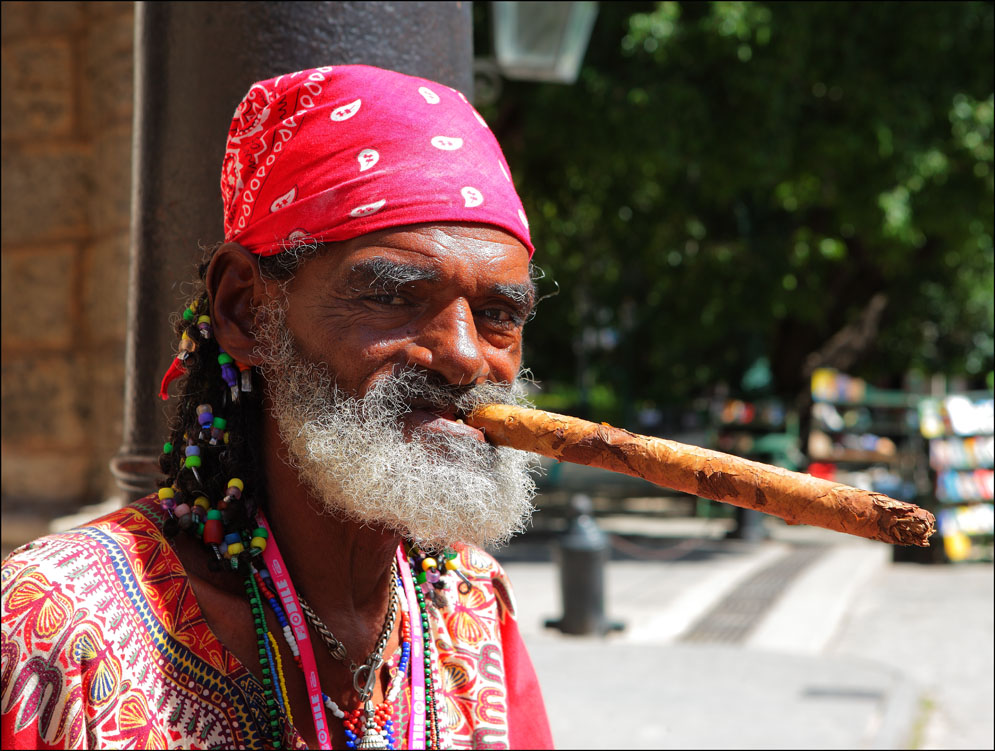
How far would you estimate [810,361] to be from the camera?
717 inches

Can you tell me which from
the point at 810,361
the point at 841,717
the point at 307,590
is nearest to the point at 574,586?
the point at 841,717

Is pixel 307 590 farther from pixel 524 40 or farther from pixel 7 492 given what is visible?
pixel 524 40

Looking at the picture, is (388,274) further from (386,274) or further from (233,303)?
(233,303)

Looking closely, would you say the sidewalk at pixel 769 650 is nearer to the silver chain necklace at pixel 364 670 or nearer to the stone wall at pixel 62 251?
the silver chain necklace at pixel 364 670

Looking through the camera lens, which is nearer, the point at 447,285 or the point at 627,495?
the point at 447,285

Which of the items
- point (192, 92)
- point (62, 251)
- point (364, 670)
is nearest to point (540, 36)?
point (62, 251)

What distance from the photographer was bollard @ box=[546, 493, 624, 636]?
7.59 meters

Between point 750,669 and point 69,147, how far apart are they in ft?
14.8

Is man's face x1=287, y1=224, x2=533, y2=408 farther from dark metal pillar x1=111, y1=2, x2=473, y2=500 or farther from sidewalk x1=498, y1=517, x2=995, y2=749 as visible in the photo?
sidewalk x1=498, y1=517, x2=995, y2=749

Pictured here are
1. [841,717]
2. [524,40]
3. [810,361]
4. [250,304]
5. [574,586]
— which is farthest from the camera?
[810,361]

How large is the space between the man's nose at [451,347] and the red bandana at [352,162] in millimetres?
153

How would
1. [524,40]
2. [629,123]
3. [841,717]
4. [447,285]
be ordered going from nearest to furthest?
1. [447,285]
2. [841,717]
3. [524,40]
4. [629,123]

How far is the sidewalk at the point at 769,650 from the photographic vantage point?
465cm

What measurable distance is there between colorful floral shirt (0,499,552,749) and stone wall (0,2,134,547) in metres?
2.75
